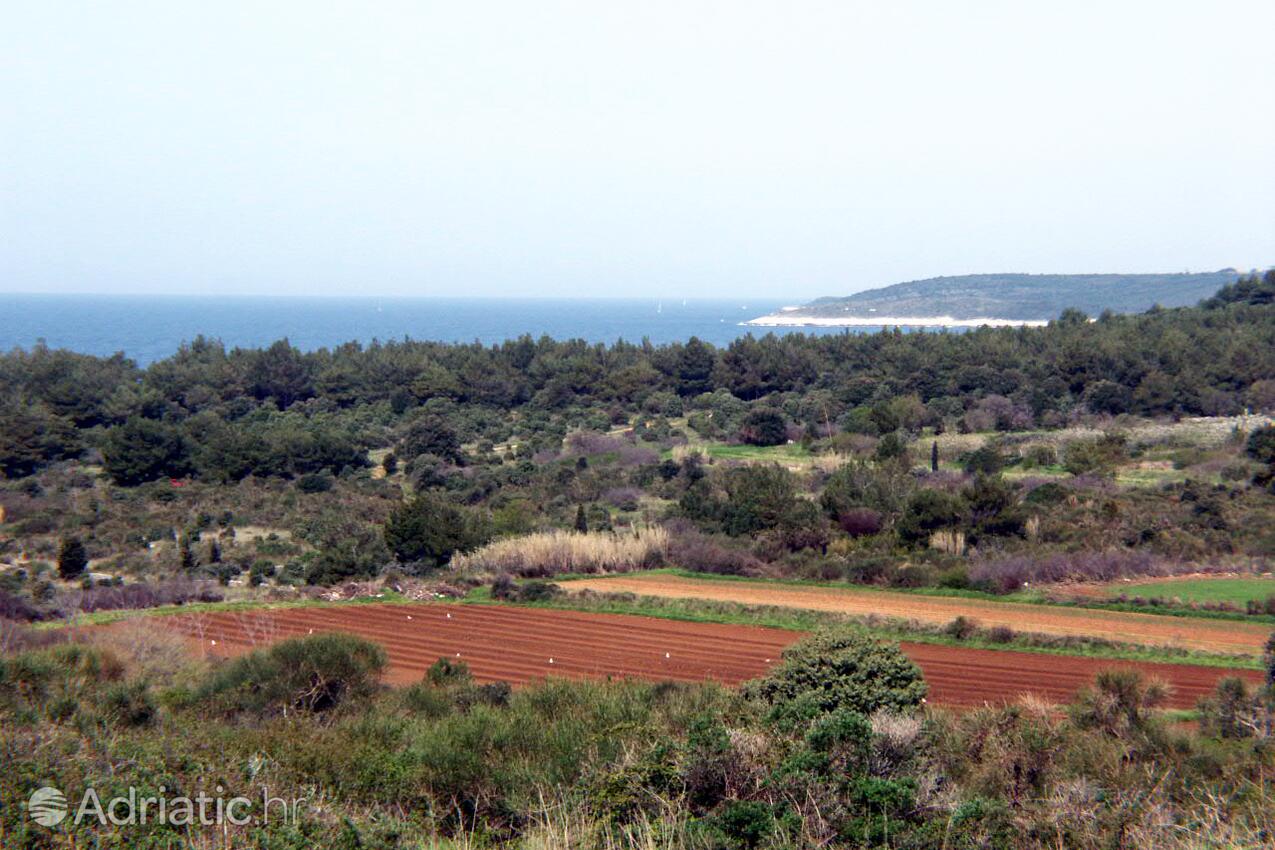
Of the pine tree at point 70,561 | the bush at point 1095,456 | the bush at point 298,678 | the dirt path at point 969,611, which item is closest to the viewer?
the bush at point 298,678

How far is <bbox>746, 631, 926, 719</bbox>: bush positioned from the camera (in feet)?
27.8

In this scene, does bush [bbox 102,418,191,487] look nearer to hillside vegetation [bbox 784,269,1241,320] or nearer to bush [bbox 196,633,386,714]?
bush [bbox 196,633,386,714]

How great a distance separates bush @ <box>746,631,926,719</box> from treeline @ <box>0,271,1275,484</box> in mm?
28771

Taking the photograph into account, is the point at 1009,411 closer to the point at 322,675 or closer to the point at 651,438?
the point at 651,438

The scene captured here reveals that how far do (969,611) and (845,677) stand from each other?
10140mm

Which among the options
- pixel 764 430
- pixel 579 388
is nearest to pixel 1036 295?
pixel 579 388

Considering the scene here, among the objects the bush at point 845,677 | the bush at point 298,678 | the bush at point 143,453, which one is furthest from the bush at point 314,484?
the bush at point 845,677

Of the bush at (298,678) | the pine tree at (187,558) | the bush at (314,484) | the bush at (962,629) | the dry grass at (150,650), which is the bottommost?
the bush at (314,484)

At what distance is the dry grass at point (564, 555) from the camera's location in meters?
22.6

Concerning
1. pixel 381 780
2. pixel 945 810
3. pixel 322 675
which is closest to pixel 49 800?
pixel 381 780

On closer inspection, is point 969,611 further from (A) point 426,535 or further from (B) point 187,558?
(B) point 187,558

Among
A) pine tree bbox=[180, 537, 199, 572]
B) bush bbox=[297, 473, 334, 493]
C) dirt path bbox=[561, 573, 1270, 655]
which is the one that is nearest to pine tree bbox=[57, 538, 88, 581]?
pine tree bbox=[180, 537, 199, 572]

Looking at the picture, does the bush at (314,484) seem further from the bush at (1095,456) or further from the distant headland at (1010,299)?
the distant headland at (1010,299)

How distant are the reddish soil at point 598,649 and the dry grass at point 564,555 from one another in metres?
3.26
